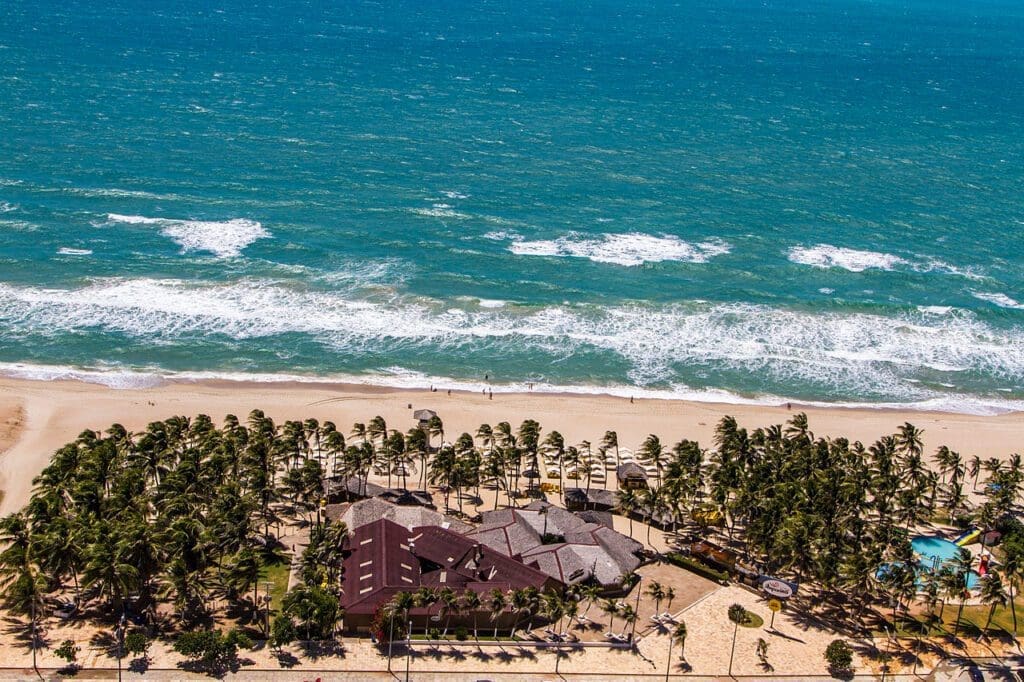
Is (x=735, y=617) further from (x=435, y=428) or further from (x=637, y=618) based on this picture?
(x=435, y=428)

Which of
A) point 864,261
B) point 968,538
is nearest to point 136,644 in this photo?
point 968,538

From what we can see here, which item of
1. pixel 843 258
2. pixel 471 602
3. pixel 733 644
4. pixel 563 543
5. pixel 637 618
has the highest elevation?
Answer: pixel 843 258

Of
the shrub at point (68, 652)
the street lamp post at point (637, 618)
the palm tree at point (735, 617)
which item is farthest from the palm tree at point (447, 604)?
the shrub at point (68, 652)

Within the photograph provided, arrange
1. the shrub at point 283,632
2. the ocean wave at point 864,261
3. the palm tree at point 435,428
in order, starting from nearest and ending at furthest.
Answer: the shrub at point 283,632
the palm tree at point 435,428
the ocean wave at point 864,261

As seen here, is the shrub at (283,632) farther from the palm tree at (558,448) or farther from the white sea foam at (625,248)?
the white sea foam at (625,248)

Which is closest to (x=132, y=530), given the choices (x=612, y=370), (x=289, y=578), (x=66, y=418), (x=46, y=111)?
(x=289, y=578)

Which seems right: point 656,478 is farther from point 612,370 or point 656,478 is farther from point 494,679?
point 494,679
